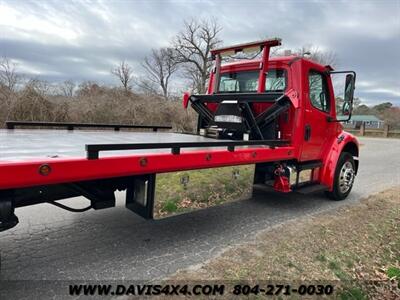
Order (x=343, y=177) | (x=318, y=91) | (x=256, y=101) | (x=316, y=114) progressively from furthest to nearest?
(x=343, y=177), (x=318, y=91), (x=316, y=114), (x=256, y=101)

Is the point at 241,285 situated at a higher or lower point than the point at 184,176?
lower

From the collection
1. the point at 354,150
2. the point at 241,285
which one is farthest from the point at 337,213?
the point at 241,285

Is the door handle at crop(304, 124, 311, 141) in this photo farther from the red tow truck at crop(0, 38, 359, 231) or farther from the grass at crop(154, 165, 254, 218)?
the grass at crop(154, 165, 254, 218)

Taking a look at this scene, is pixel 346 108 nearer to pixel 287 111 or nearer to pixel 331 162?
pixel 331 162

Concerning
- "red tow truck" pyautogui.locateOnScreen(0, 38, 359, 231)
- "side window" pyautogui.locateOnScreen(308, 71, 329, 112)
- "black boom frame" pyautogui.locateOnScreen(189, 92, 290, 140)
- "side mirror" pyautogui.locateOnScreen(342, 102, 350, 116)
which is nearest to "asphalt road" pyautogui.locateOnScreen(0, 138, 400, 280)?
"red tow truck" pyautogui.locateOnScreen(0, 38, 359, 231)

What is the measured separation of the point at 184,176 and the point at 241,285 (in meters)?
1.24

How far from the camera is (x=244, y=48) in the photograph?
551 centimetres

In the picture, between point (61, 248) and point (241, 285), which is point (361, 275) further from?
point (61, 248)

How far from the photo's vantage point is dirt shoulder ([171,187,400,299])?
11.1ft

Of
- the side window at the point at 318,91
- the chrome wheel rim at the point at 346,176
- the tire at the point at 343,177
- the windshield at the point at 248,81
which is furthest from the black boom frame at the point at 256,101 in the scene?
the chrome wheel rim at the point at 346,176

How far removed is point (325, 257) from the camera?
387 cm

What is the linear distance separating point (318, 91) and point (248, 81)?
1.23 metres

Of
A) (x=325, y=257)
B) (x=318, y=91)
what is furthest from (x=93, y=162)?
(x=318, y=91)

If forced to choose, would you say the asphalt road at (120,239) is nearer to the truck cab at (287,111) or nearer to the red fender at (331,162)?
the red fender at (331,162)
